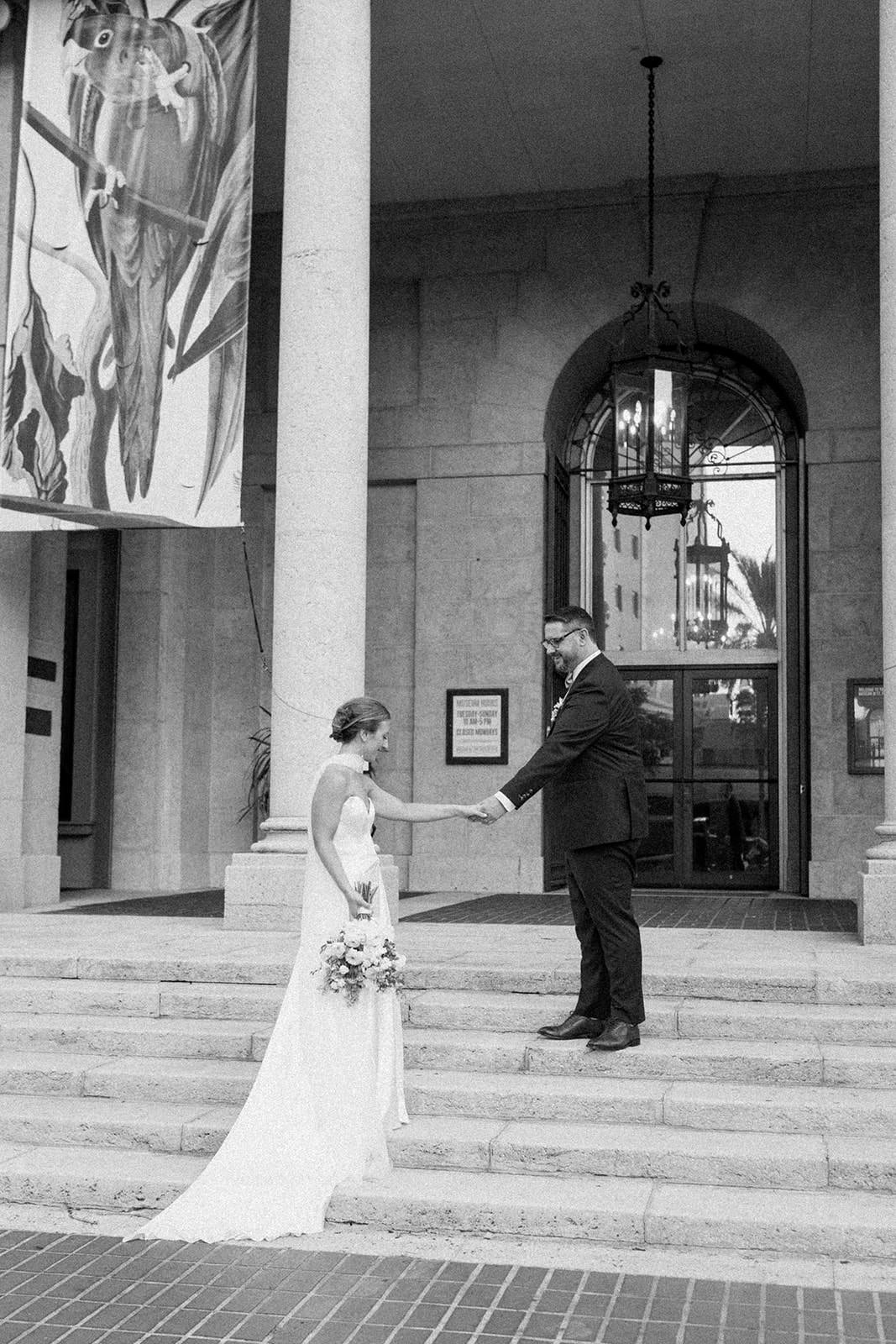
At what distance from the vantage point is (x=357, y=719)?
674 centimetres

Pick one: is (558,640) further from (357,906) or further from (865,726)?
(865,726)

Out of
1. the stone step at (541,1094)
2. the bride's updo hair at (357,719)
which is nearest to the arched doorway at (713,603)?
the stone step at (541,1094)

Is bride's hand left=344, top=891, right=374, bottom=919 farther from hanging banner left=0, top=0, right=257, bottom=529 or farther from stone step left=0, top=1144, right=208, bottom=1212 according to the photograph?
hanging banner left=0, top=0, right=257, bottom=529

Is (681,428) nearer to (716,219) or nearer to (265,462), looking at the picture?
(716,219)

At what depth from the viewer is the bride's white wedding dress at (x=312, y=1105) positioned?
236 inches

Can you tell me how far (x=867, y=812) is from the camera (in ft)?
52.5

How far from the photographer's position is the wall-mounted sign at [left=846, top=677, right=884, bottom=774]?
1605cm

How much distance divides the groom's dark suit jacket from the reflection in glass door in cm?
1001

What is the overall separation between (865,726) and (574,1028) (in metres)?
9.55

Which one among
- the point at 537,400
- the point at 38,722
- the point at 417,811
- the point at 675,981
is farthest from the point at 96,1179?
the point at 537,400

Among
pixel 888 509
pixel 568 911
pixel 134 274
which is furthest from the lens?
pixel 568 911

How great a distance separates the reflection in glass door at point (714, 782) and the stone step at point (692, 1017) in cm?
946

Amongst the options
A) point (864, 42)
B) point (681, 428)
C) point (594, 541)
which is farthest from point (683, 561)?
point (864, 42)

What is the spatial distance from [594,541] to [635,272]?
10.9ft
